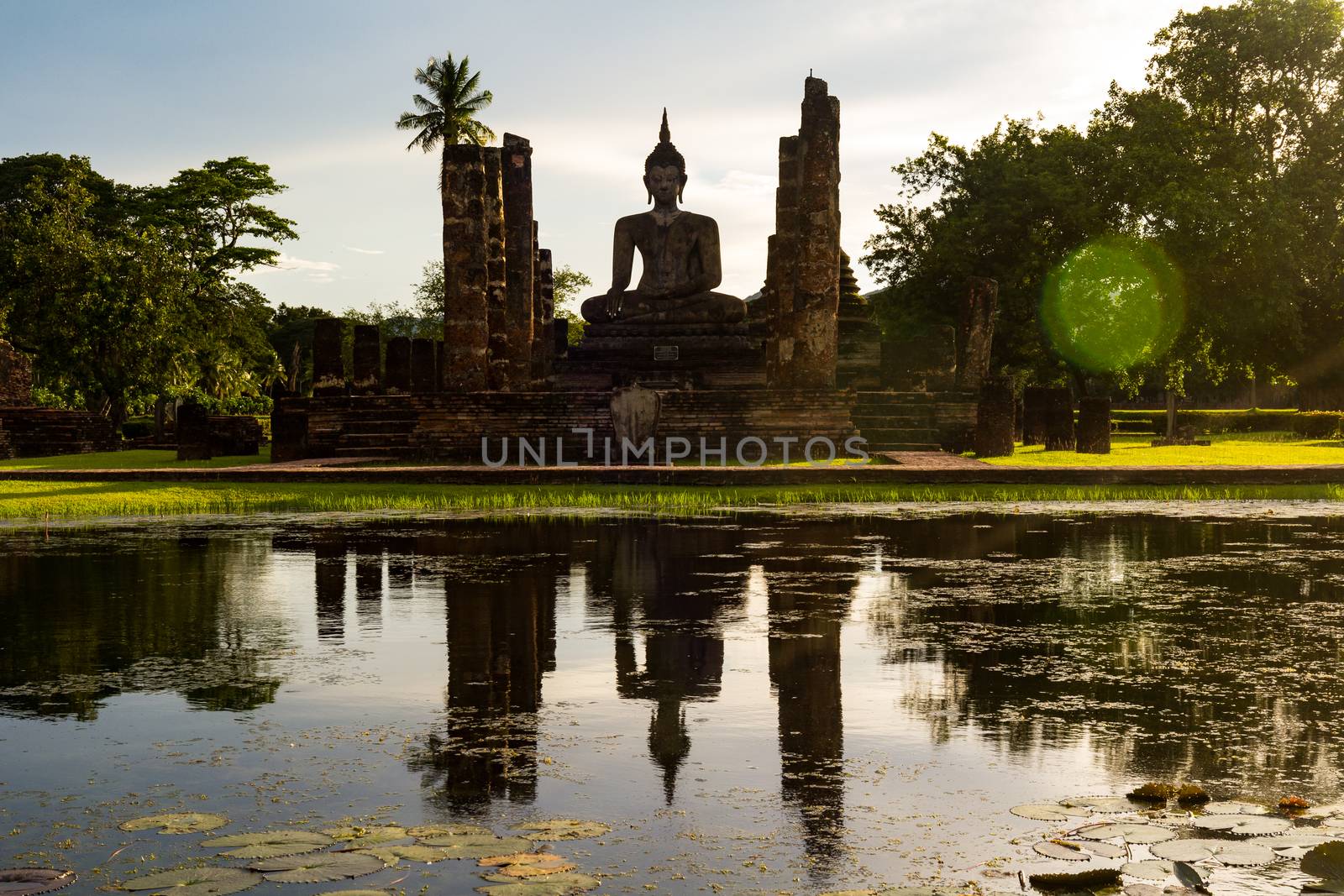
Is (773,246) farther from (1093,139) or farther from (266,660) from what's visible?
(266,660)

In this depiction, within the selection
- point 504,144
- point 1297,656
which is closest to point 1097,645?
point 1297,656

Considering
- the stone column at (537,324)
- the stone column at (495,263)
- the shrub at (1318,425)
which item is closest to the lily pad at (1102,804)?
the stone column at (495,263)

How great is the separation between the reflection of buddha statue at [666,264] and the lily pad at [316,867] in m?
27.6

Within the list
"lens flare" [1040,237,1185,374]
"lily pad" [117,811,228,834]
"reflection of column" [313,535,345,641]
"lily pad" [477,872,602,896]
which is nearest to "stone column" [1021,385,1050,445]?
"lens flare" [1040,237,1185,374]

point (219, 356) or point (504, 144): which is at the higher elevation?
point (504, 144)

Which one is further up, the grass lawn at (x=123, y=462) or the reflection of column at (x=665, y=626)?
the grass lawn at (x=123, y=462)

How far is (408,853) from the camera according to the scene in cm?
381

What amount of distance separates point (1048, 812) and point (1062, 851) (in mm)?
360

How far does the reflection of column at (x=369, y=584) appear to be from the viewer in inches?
312

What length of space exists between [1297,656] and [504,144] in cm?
2540

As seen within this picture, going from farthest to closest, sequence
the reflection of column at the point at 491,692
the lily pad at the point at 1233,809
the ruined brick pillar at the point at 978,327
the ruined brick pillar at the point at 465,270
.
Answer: the ruined brick pillar at the point at 978,327 → the ruined brick pillar at the point at 465,270 → the reflection of column at the point at 491,692 → the lily pad at the point at 1233,809

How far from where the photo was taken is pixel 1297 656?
21.7ft

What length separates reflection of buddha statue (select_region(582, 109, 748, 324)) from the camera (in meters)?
31.3

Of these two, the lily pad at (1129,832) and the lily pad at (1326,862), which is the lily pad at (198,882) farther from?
the lily pad at (1326,862)
